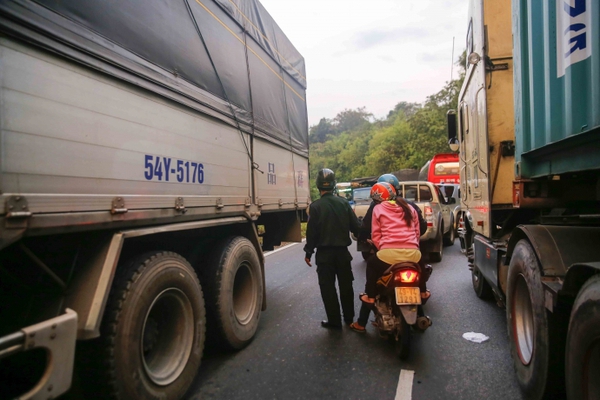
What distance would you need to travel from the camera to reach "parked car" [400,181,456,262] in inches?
344

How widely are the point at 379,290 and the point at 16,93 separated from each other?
11.4 feet

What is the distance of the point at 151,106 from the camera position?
2836 millimetres

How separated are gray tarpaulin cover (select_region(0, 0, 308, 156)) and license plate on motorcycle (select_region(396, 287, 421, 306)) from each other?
2.43m

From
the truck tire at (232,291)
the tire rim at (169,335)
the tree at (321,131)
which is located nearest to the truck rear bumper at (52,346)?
the tire rim at (169,335)

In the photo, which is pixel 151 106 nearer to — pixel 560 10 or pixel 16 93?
pixel 16 93

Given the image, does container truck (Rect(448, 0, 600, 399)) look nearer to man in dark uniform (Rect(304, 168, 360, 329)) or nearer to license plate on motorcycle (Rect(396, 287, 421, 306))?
license plate on motorcycle (Rect(396, 287, 421, 306))

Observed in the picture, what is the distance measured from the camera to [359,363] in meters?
3.64

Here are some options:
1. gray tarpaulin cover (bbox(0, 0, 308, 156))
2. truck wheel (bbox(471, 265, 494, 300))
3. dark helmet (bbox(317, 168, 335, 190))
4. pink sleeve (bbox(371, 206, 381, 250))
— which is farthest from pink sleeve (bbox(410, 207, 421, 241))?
gray tarpaulin cover (bbox(0, 0, 308, 156))

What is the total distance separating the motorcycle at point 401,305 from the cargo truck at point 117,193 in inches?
57.6

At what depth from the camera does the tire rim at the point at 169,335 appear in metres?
2.88

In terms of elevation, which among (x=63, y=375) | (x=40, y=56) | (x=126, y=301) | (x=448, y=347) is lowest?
(x=448, y=347)

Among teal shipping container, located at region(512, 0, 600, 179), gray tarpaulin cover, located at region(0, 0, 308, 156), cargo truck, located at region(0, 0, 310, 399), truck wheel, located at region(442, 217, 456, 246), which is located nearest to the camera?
cargo truck, located at region(0, 0, 310, 399)

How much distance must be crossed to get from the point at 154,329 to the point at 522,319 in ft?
9.48

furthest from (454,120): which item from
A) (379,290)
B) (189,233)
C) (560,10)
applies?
(189,233)
